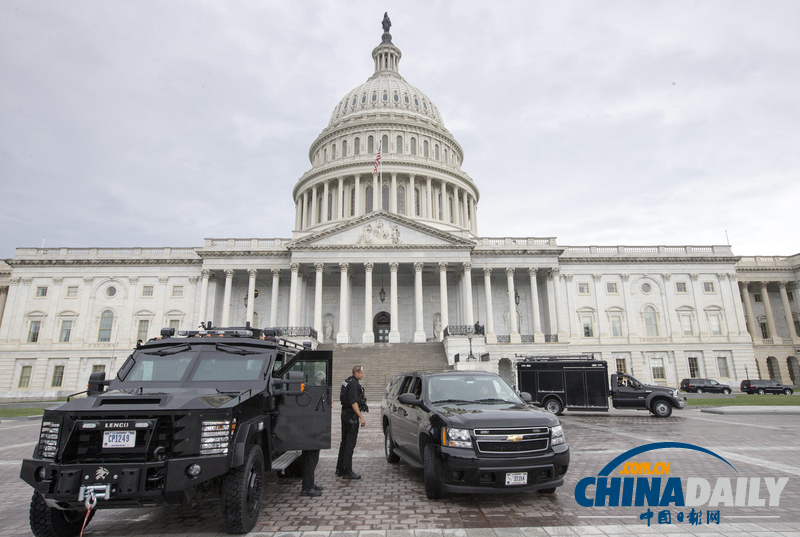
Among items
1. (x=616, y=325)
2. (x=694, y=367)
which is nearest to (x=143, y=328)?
(x=616, y=325)

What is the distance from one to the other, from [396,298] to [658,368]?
27683 mm

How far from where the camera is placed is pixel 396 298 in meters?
46.0

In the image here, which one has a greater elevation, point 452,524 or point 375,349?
point 375,349

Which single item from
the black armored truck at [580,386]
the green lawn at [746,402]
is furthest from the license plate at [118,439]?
the green lawn at [746,402]

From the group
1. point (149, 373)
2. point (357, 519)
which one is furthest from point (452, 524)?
point (149, 373)

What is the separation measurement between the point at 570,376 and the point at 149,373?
19677 mm

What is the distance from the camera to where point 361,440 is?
14.7 meters

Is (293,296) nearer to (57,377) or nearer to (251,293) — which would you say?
(251,293)

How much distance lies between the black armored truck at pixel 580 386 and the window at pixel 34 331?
49155 mm

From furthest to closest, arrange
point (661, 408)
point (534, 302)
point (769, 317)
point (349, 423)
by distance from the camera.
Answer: point (769, 317) < point (534, 302) < point (661, 408) < point (349, 423)

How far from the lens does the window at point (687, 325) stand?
162ft

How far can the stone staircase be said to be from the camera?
3238cm

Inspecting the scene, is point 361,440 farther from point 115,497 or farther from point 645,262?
point 645,262

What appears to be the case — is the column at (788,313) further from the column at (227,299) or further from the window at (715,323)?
the column at (227,299)
